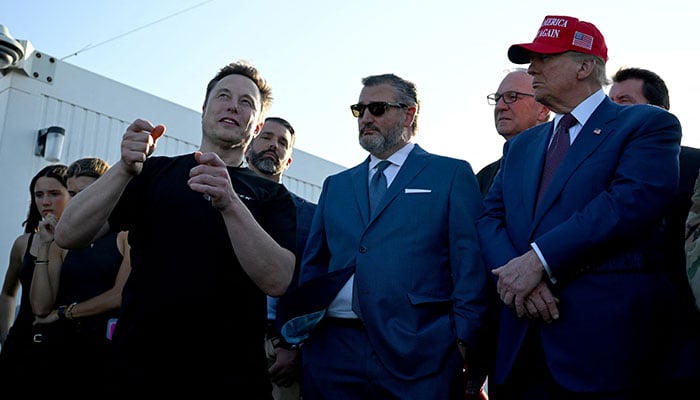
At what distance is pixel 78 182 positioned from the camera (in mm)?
4312

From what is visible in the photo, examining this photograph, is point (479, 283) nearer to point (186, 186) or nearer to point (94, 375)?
point (186, 186)

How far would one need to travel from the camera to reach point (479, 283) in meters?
2.88

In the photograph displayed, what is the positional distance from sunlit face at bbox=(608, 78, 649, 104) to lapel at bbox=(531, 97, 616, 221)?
3.59 ft

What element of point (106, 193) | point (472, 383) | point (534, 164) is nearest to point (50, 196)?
point (106, 193)

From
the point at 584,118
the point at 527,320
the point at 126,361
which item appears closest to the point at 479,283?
the point at 527,320

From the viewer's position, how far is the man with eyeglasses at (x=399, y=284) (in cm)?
281

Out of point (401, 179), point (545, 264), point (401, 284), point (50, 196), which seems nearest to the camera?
point (545, 264)

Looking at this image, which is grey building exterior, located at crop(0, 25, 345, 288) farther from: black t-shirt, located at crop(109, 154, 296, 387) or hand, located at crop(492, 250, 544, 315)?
hand, located at crop(492, 250, 544, 315)

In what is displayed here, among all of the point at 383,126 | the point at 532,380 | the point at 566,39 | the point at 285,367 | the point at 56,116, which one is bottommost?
the point at 285,367

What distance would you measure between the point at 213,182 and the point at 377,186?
3.35 feet

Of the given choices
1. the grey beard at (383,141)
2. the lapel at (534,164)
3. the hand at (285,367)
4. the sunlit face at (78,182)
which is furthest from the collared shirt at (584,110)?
the sunlit face at (78,182)

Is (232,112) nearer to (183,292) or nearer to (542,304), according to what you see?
(183,292)

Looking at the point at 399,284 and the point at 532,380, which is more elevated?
the point at 399,284

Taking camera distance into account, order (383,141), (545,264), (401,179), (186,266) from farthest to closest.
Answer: (383,141)
(401,179)
(186,266)
(545,264)
